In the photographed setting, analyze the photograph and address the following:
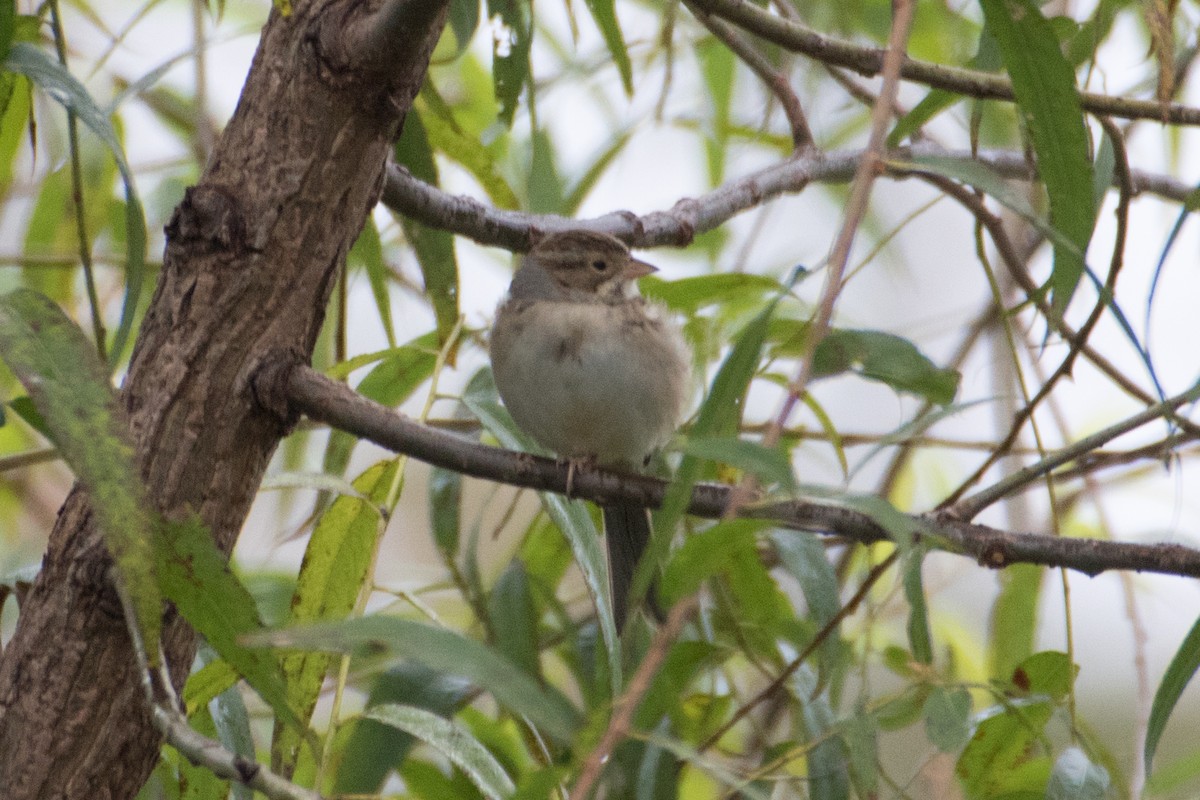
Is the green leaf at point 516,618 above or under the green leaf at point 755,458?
under

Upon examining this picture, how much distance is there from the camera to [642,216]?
2250mm

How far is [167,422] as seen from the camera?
163 centimetres

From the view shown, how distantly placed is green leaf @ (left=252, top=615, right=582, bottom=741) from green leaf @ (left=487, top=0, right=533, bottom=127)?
110 cm

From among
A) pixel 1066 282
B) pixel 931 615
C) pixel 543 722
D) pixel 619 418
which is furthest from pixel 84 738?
pixel 931 615

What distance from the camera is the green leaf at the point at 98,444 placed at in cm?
A: 117

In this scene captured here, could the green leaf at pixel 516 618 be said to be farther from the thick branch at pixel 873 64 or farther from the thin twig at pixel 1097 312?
the thick branch at pixel 873 64

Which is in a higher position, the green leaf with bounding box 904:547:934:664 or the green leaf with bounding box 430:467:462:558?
the green leaf with bounding box 430:467:462:558

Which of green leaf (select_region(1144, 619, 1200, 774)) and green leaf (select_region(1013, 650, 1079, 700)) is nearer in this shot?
green leaf (select_region(1144, 619, 1200, 774))

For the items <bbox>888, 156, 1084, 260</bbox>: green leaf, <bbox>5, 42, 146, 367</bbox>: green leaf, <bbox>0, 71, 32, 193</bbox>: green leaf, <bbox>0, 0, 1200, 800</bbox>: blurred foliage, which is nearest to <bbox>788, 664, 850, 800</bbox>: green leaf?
<bbox>0, 0, 1200, 800</bbox>: blurred foliage

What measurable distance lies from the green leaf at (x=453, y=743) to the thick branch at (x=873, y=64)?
91 cm

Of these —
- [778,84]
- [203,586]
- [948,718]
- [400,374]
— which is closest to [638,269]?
[778,84]

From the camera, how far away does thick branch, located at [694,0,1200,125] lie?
5.16 feet

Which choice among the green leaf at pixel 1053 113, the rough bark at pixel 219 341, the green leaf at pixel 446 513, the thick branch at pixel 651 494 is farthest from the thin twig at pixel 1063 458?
the green leaf at pixel 446 513

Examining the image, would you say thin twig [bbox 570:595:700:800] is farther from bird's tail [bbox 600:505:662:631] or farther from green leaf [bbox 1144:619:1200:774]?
bird's tail [bbox 600:505:662:631]
